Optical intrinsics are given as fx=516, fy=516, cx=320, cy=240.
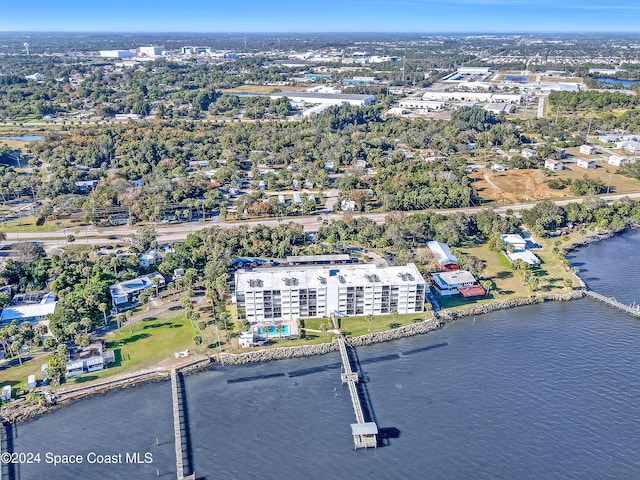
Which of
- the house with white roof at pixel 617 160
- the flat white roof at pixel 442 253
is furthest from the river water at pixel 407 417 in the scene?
the house with white roof at pixel 617 160

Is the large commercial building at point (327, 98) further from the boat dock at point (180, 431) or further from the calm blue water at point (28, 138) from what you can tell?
the boat dock at point (180, 431)

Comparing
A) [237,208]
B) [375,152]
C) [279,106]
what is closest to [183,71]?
[279,106]

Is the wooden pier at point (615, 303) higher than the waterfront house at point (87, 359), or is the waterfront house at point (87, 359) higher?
the wooden pier at point (615, 303)

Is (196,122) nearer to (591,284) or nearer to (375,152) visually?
(375,152)

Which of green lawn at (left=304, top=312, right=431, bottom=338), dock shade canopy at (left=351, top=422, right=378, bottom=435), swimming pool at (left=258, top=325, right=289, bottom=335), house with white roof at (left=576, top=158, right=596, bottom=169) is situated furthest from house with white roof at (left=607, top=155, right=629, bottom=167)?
dock shade canopy at (left=351, top=422, right=378, bottom=435)

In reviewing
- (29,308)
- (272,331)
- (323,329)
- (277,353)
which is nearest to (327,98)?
(272,331)

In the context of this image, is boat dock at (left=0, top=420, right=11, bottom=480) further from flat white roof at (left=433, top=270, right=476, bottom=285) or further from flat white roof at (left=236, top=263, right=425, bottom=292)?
flat white roof at (left=433, top=270, right=476, bottom=285)
